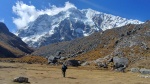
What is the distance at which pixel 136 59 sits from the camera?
119m

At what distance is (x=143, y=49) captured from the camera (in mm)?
130875

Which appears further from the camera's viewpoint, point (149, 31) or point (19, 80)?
A: point (149, 31)

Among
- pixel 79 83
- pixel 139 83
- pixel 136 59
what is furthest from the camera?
pixel 136 59

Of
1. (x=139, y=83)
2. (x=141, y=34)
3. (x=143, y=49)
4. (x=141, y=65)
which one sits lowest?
(x=139, y=83)

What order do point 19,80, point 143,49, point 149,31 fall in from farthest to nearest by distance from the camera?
1. point 149,31
2. point 143,49
3. point 19,80

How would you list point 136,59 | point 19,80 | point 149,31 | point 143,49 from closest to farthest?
point 19,80, point 136,59, point 143,49, point 149,31

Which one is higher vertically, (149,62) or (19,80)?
(149,62)

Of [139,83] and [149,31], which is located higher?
[149,31]

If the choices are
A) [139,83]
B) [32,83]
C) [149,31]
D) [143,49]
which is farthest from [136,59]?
[32,83]

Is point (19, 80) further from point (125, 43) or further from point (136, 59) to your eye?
point (125, 43)

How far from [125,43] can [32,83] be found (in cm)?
11978

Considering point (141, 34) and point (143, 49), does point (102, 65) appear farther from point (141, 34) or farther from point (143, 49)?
point (141, 34)

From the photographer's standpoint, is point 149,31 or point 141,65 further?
point 149,31

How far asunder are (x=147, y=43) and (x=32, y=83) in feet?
348
